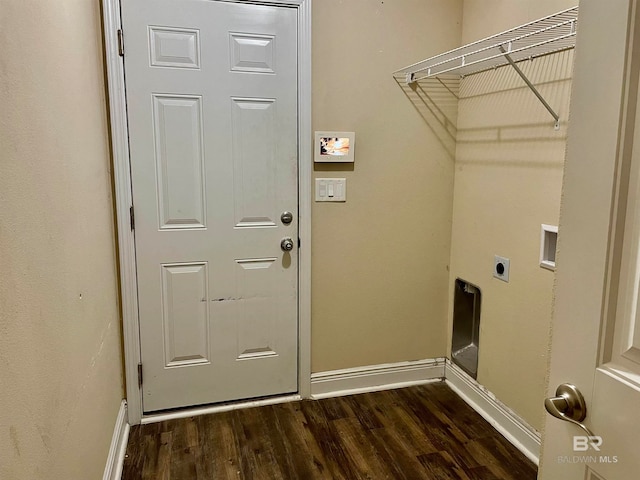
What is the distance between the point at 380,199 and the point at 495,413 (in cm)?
127

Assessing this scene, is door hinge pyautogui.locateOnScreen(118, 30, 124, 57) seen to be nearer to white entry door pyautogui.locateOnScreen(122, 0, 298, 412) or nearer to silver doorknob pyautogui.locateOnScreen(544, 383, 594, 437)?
white entry door pyautogui.locateOnScreen(122, 0, 298, 412)

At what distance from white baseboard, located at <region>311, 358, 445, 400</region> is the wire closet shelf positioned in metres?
1.66

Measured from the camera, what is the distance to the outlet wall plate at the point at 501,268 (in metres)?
2.18

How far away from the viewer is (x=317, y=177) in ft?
7.80

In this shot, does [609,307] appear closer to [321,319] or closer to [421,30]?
[321,319]

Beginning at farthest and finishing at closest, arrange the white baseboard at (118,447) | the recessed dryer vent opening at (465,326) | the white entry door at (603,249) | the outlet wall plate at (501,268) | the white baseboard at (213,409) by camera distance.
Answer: the recessed dryer vent opening at (465,326)
the white baseboard at (213,409)
the outlet wall plate at (501,268)
the white baseboard at (118,447)
the white entry door at (603,249)

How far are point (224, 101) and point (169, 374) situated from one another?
142 centimetres

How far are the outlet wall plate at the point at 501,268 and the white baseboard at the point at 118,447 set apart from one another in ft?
6.31

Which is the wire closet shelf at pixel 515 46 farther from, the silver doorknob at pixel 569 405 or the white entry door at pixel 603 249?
the silver doorknob at pixel 569 405

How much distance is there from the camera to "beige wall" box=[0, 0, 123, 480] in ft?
2.91

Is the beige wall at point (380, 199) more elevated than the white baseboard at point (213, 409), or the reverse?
the beige wall at point (380, 199)

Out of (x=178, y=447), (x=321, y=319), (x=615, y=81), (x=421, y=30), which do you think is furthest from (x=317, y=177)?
(x=615, y=81)

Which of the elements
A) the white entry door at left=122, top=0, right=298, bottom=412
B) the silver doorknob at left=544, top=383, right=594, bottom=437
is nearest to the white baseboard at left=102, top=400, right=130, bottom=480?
the white entry door at left=122, top=0, right=298, bottom=412

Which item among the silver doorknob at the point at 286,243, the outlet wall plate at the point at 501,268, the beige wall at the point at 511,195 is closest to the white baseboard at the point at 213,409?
the silver doorknob at the point at 286,243
